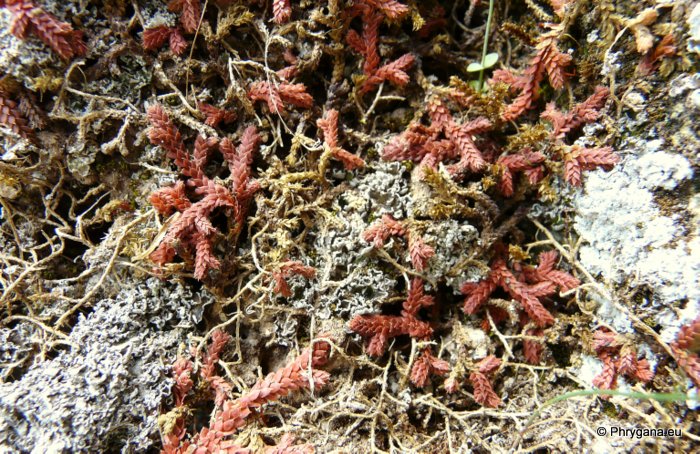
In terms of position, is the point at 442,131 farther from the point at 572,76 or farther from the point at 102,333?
the point at 102,333

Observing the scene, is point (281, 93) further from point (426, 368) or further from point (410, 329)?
point (426, 368)

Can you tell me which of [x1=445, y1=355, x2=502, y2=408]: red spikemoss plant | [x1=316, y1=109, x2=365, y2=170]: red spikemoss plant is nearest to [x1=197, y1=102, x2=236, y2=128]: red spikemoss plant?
[x1=316, y1=109, x2=365, y2=170]: red spikemoss plant

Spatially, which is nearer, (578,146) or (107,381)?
(107,381)

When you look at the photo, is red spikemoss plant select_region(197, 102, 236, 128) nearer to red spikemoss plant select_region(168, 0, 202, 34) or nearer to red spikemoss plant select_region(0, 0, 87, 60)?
red spikemoss plant select_region(168, 0, 202, 34)

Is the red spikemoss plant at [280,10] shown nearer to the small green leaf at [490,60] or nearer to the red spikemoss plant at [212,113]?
the red spikemoss plant at [212,113]

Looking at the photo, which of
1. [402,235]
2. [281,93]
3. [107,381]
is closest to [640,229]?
[402,235]

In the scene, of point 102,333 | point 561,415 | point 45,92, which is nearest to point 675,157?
point 561,415

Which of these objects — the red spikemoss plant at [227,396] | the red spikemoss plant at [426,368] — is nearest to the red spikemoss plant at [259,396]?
the red spikemoss plant at [227,396]
